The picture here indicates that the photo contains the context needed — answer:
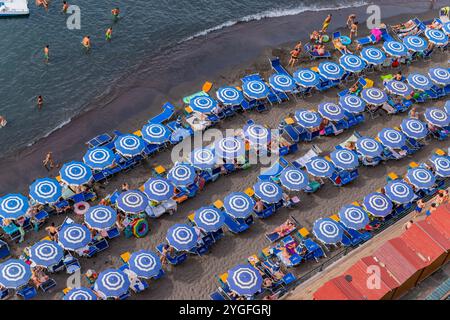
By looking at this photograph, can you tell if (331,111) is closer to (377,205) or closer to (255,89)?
(255,89)

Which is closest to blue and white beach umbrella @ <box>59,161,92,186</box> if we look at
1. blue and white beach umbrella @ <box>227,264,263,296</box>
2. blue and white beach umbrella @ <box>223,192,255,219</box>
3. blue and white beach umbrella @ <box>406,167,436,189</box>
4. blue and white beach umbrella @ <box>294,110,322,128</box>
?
blue and white beach umbrella @ <box>223,192,255,219</box>

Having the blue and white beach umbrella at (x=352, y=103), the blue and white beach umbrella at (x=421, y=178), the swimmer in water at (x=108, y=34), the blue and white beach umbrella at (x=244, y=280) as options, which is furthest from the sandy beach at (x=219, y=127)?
the swimmer in water at (x=108, y=34)

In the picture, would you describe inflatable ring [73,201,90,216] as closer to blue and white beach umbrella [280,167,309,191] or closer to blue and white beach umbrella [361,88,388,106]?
blue and white beach umbrella [280,167,309,191]

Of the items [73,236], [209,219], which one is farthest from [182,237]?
[73,236]

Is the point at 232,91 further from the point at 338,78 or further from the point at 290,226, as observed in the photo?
the point at 290,226

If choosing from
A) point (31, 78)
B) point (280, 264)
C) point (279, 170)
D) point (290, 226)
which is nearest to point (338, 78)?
point (279, 170)

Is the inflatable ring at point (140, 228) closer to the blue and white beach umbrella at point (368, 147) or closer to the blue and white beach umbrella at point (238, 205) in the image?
the blue and white beach umbrella at point (238, 205)
